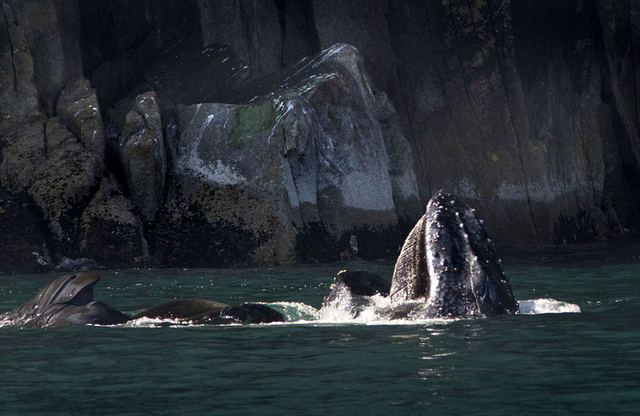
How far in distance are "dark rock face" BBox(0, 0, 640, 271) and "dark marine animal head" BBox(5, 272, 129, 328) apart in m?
9.01

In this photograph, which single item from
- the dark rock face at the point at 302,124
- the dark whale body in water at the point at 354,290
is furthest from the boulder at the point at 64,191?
the dark whale body in water at the point at 354,290

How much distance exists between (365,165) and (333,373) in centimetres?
1495

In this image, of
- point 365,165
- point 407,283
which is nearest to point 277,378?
point 407,283

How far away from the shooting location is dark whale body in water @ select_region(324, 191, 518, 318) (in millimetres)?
8016

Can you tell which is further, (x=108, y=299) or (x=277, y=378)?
(x=108, y=299)

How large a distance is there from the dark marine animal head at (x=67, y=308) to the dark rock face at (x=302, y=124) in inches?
355

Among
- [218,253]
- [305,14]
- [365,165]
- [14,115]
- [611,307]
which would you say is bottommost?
[611,307]

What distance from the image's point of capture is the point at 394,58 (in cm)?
2564

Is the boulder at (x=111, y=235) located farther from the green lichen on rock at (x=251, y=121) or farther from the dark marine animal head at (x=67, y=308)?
the dark marine animal head at (x=67, y=308)

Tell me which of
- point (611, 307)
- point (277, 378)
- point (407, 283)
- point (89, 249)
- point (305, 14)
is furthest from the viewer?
point (305, 14)

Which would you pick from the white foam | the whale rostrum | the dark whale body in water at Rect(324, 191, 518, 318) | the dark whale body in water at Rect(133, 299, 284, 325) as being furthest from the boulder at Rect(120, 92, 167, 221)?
the dark whale body in water at Rect(324, 191, 518, 318)

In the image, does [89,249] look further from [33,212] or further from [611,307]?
[611,307]

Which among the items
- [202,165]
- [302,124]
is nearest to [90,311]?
[202,165]

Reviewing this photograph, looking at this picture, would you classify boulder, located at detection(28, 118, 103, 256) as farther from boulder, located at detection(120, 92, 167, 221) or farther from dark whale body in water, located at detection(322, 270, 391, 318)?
dark whale body in water, located at detection(322, 270, 391, 318)
